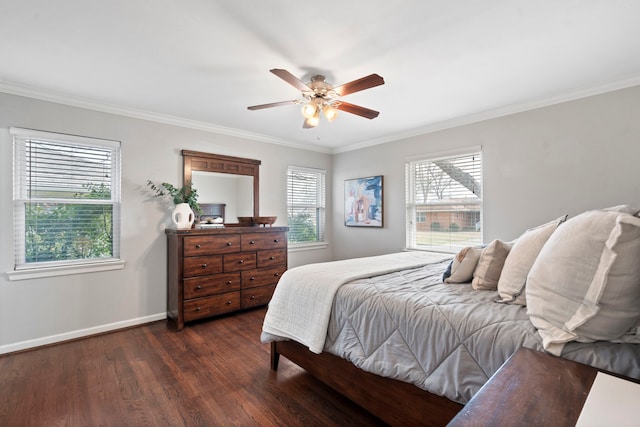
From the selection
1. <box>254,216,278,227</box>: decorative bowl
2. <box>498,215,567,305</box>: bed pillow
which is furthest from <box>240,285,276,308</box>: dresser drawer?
<box>498,215,567,305</box>: bed pillow

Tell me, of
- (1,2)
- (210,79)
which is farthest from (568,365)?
(1,2)

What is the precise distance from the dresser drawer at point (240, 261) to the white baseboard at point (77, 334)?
947mm

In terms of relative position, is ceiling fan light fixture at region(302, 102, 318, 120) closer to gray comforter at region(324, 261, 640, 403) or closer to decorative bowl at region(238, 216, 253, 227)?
gray comforter at region(324, 261, 640, 403)

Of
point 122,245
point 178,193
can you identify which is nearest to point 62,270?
point 122,245

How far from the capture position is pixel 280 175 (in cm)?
468

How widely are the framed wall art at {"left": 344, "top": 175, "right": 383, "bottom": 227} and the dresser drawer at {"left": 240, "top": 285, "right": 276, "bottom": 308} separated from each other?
1.75m

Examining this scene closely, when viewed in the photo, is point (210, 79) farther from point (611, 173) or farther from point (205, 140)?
point (611, 173)

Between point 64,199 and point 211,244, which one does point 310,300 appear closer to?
point 211,244

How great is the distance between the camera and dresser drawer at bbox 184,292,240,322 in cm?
331

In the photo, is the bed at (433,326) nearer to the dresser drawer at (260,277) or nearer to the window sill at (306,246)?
the dresser drawer at (260,277)

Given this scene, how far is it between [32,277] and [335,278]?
9.52 ft

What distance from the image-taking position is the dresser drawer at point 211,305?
331 centimetres

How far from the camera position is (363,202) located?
4773mm

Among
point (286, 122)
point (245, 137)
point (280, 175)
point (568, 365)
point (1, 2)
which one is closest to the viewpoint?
point (568, 365)
